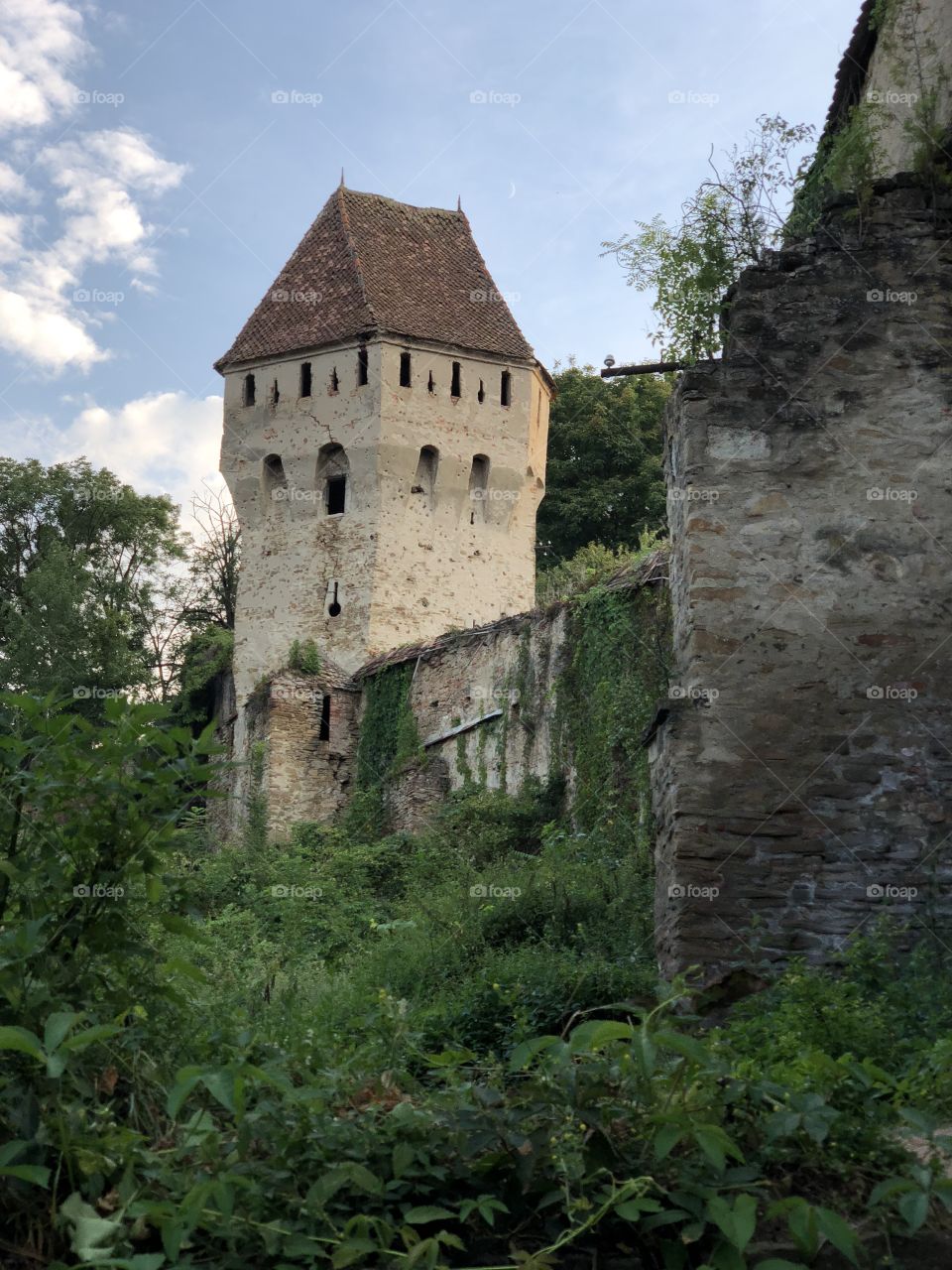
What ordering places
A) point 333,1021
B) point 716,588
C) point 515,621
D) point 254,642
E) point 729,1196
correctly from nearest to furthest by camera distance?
1. point 729,1196
2. point 333,1021
3. point 716,588
4. point 515,621
5. point 254,642

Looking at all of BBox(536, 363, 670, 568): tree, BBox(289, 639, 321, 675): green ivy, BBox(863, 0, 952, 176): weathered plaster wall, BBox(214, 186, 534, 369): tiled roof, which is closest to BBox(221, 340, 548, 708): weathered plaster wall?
BBox(214, 186, 534, 369): tiled roof

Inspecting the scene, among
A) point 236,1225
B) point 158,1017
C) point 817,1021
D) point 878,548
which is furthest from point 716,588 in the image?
point 236,1225

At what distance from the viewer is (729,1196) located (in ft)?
13.8

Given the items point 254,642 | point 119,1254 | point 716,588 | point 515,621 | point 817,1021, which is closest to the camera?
point 119,1254

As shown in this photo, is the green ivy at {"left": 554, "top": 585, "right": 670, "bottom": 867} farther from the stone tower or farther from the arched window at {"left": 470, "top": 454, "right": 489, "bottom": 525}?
the arched window at {"left": 470, "top": 454, "right": 489, "bottom": 525}

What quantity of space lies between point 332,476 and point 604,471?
8912mm

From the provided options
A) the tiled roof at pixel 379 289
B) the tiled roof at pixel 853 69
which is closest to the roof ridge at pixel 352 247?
the tiled roof at pixel 379 289

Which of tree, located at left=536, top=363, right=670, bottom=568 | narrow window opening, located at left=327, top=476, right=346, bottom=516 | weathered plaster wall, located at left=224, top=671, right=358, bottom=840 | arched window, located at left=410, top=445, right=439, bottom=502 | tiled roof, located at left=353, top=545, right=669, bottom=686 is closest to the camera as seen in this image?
tiled roof, located at left=353, top=545, right=669, bottom=686

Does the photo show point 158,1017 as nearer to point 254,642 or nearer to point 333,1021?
point 333,1021

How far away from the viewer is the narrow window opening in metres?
31.7

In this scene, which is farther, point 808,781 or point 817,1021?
point 808,781

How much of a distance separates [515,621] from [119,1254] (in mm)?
19091

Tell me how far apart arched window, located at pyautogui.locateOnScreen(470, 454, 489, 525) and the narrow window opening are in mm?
2789

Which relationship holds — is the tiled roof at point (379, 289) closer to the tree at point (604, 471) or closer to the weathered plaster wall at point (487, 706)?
the tree at point (604, 471)
